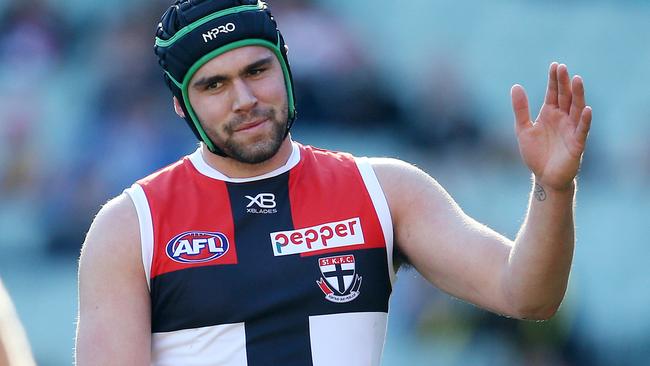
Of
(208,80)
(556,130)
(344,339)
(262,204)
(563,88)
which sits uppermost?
(208,80)

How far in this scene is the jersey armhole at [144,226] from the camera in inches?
161

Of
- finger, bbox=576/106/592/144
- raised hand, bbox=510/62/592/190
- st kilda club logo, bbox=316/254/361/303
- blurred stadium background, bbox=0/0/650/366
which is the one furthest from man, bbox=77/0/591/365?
blurred stadium background, bbox=0/0/650/366

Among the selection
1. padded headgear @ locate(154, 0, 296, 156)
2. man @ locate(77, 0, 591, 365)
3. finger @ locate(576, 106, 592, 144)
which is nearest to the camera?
finger @ locate(576, 106, 592, 144)

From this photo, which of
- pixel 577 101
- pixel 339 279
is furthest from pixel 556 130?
pixel 339 279

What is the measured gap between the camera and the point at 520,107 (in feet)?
12.3

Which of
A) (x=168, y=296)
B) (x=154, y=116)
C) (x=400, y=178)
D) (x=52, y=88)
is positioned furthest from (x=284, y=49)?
(x=52, y=88)

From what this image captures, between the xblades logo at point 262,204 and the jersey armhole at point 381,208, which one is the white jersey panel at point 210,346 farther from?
the jersey armhole at point 381,208

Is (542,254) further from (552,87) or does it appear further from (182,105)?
(182,105)

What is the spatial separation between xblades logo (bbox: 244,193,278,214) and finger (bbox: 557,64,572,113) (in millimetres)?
1068

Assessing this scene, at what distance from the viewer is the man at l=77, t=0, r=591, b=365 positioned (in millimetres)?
4027

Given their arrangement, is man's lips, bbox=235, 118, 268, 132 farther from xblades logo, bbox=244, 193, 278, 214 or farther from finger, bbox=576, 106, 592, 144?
finger, bbox=576, 106, 592, 144

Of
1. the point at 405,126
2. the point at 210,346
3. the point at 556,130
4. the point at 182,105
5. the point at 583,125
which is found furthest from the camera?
the point at 405,126

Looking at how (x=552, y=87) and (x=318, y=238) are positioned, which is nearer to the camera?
(x=552, y=87)

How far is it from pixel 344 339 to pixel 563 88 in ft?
3.58
